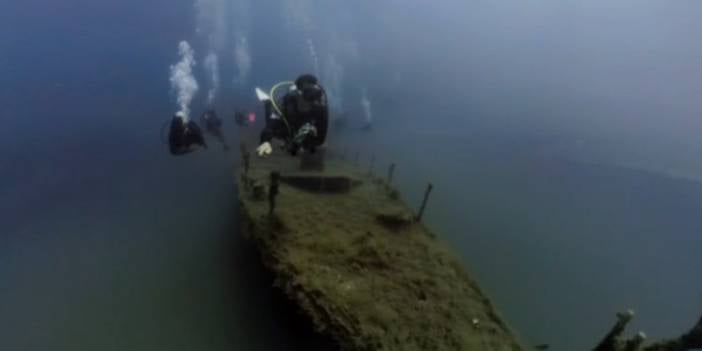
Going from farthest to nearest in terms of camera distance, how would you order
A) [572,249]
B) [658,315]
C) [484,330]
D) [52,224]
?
[572,249] → [52,224] → [658,315] → [484,330]

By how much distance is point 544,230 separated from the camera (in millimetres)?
15898

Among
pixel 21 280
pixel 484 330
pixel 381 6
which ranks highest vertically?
pixel 381 6

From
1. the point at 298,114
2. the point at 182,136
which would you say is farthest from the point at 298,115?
the point at 182,136

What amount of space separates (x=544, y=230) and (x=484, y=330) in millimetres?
11360

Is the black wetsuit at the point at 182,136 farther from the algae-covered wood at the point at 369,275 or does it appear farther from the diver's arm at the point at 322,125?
the diver's arm at the point at 322,125

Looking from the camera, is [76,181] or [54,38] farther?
[54,38]

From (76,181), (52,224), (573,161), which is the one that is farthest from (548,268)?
(76,181)

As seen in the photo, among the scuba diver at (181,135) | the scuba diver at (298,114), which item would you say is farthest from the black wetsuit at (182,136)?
the scuba diver at (298,114)

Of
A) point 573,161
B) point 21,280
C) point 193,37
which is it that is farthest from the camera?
point 193,37

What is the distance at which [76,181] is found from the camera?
17.4m

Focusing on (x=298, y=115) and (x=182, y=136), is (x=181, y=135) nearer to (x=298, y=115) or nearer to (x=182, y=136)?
(x=182, y=136)

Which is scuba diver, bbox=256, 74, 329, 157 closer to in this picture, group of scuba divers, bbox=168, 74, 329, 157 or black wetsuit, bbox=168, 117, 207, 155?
group of scuba divers, bbox=168, 74, 329, 157

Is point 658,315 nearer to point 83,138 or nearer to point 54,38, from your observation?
point 83,138

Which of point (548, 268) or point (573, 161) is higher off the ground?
point (573, 161)
